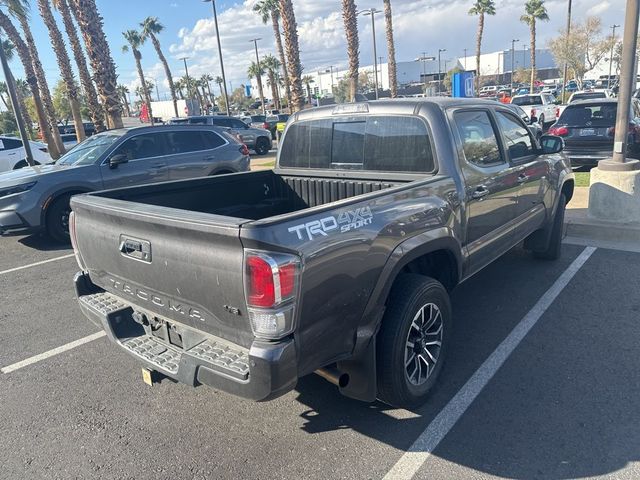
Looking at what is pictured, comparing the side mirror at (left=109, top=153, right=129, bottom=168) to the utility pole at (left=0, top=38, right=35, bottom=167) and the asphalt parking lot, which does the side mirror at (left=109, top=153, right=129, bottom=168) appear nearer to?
the asphalt parking lot

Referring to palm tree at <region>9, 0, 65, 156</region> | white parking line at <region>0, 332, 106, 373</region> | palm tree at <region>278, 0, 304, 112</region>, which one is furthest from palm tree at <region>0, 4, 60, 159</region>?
white parking line at <region>0, 332, 106, 373</region>

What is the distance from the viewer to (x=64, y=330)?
468 centimetres

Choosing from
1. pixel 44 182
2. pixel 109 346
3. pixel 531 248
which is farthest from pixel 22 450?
A: pixel 44 182

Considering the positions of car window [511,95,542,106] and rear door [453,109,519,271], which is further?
car window [511,95,542,106]

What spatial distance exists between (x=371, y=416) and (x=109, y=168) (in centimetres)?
677

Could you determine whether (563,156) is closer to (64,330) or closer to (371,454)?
(371,454)

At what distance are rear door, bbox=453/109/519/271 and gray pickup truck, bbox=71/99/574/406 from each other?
18 mm

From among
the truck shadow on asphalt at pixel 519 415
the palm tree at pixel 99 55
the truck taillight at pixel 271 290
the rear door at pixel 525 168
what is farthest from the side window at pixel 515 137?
the palm tree at pixel 99 55

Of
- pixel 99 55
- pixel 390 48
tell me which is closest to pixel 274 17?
pixel 390 48

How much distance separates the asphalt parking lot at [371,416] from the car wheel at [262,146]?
16414mm

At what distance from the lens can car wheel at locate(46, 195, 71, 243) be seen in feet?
25.5

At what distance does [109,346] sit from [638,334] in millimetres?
4428

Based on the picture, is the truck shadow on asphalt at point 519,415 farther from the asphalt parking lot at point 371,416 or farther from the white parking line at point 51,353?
the white parking line at point 51,353

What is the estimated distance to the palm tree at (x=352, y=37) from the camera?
21609 millimetres
